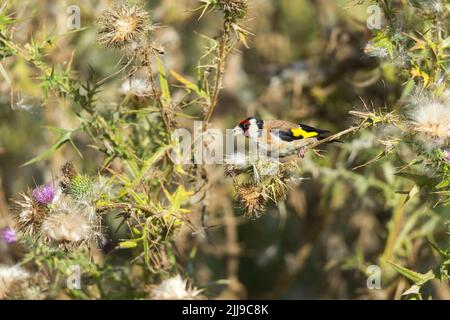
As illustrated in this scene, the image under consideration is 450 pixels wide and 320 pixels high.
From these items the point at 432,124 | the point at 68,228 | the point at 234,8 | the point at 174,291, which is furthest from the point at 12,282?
the point at 432,124

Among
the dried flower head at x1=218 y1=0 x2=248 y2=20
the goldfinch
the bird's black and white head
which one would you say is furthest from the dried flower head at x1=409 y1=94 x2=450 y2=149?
the bird's black and white head

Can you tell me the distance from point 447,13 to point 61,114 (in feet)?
7.62

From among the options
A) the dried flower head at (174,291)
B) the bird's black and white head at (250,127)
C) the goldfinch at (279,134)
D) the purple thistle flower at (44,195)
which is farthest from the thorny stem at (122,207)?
the bird's black and white head at (250,127)

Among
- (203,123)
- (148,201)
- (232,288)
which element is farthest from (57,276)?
(232,288)

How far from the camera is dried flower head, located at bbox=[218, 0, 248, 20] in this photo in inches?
86.7

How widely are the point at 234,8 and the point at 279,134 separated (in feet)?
2.13

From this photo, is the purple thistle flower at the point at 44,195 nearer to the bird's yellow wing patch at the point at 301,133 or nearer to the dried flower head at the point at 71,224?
the dried flower head at the point at 71,224

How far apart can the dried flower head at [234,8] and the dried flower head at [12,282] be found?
1.30m

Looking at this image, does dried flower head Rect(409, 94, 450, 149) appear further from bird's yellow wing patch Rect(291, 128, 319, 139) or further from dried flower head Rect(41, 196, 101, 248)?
dried flower head Rect(41, 196, 101, 248)

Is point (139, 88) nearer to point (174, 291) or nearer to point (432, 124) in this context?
point (174, 291)

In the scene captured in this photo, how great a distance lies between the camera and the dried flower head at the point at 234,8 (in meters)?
2.20

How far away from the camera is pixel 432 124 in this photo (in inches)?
77.0

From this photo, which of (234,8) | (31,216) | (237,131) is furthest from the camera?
(237,131)

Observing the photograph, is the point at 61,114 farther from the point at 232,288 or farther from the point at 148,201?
the point at 148,201
